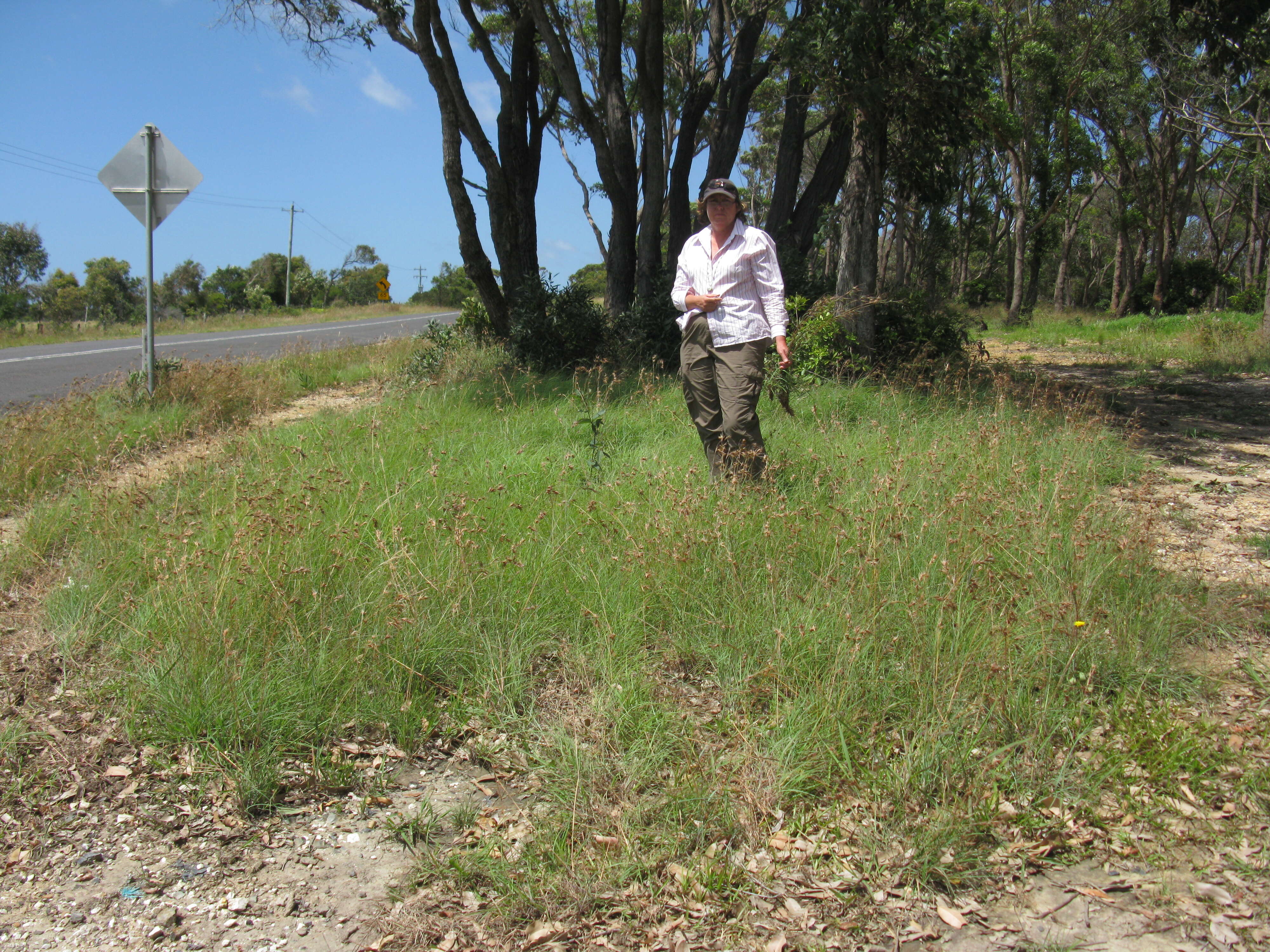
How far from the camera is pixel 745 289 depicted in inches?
193

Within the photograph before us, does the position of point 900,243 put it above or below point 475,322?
above

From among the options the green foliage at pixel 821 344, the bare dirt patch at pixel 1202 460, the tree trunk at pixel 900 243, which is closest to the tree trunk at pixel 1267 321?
the bare dirt patch at pixel 1202 460

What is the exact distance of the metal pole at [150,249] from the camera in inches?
329

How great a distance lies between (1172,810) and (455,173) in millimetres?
10290

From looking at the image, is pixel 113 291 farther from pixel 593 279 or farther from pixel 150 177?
pixel 150 177

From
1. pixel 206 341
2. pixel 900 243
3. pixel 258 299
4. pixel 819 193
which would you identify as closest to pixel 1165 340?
pixel 819 193

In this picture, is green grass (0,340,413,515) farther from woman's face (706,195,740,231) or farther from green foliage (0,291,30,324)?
green foliage (0,291,30,324)

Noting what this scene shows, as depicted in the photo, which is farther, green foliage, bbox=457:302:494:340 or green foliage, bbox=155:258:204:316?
green foliage, bbox=155:258:204:316

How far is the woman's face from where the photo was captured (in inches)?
191

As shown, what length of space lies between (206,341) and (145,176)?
14170 millimetres

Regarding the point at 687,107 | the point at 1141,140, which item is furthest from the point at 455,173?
the point at 1141,140

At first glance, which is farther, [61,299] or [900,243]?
[61,299]

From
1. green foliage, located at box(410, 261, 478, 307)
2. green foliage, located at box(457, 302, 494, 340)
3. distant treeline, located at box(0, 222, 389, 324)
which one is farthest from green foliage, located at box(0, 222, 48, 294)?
green foliage, located at box(457, 302, 494, 340)

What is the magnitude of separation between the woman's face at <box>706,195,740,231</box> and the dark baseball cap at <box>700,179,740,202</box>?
11 mm
